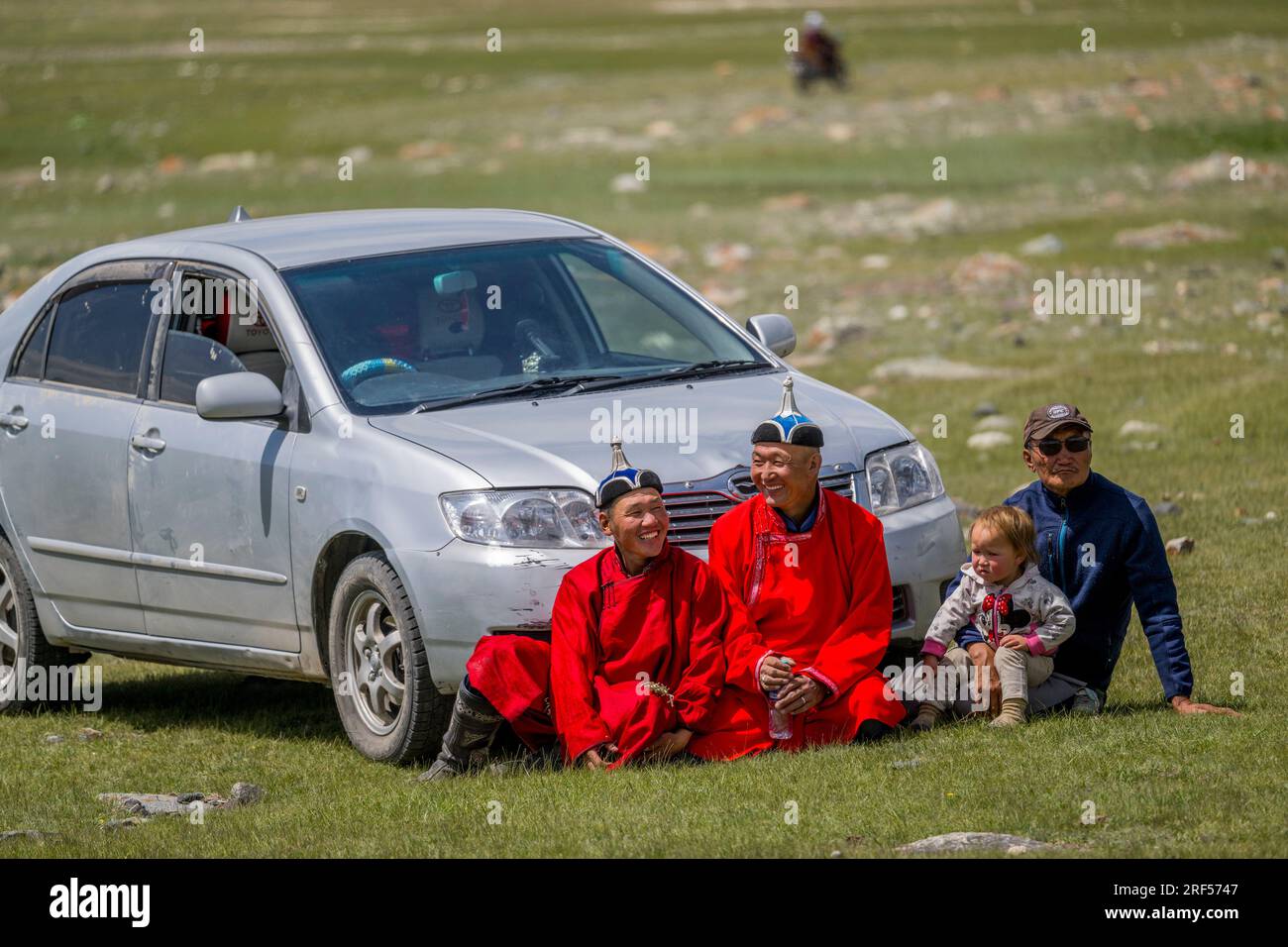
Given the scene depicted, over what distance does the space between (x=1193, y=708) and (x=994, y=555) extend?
86cm

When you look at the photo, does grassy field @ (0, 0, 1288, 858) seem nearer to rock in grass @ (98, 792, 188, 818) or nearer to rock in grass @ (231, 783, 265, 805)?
rock in grass @ (231, 783, 265, 805)

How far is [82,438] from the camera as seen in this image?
8766mm

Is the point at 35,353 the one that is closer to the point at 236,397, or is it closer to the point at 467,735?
the point at 236,397

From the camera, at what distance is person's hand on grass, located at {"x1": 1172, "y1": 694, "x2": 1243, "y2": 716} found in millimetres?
7211

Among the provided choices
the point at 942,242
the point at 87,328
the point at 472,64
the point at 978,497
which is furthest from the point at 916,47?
the point at 87,328

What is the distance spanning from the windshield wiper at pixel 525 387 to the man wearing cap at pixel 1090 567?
1.69 m

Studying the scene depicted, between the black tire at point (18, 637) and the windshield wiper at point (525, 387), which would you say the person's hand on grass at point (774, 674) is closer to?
the windshield wiper at point (525, 387)

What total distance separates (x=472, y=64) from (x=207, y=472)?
2354 inches

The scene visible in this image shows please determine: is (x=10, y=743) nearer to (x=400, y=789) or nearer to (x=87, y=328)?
(x=87, y=328)

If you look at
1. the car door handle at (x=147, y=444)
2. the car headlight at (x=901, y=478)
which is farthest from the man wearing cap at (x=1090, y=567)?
the car door handle at (x=147, y=444)

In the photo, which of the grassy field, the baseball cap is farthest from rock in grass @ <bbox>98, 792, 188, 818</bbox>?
the baseball cap
